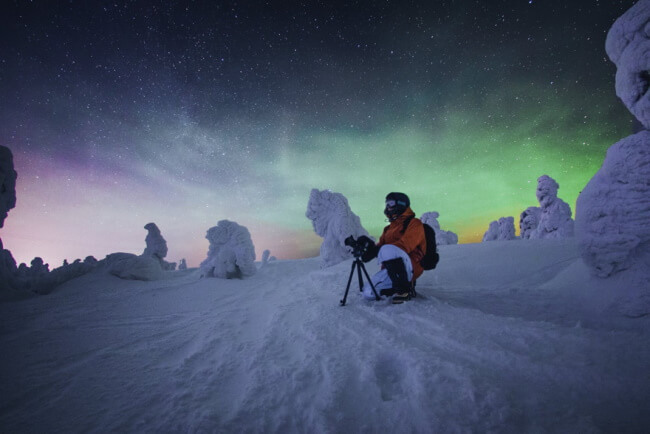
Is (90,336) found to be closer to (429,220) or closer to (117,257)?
(117,257)

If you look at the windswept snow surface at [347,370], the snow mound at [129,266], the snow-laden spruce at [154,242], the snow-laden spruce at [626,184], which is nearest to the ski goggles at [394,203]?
the windswept snow surface at [347,370]

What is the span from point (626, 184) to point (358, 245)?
4127mm

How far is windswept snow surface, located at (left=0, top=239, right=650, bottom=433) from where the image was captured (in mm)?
1542

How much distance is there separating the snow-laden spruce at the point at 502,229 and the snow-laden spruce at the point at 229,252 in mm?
25833

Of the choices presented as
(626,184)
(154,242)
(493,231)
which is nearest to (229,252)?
(154,242)

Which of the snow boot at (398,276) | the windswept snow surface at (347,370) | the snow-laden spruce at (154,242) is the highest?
the snow-laden spruce at (154,242)

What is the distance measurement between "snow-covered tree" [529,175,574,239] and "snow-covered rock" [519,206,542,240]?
335cm

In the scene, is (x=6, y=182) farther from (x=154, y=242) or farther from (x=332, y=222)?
(x=332, y=222)

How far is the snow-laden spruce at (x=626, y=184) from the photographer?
134 inches

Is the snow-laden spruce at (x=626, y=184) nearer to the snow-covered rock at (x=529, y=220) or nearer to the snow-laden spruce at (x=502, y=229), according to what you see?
the snow-covered rock at (x=529, y=220)

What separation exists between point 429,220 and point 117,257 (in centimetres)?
2863

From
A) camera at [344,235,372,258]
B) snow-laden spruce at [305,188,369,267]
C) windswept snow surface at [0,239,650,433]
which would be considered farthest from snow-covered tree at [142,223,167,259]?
camera at [344,235,372,258]

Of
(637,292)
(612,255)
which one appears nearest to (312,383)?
(637,292)

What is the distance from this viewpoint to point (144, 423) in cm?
160
